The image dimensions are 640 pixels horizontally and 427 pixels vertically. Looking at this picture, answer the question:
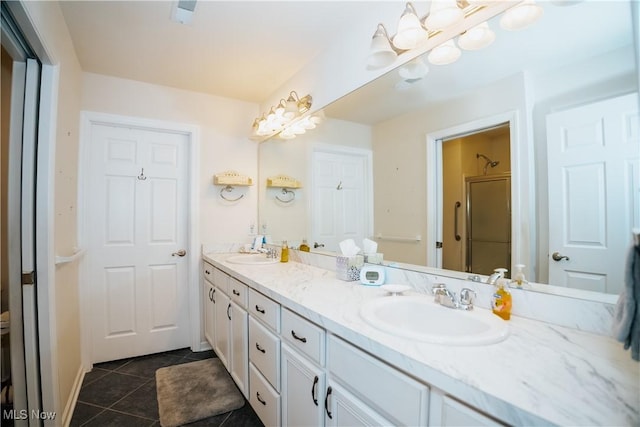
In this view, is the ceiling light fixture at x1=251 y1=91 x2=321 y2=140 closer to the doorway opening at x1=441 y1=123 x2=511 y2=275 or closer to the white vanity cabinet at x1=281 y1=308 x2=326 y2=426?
the doorway opening at x1=441 y1=123 x2=511 y2=275

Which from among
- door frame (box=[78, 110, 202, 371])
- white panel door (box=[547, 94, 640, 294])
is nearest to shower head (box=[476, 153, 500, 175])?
white panel door (box=[547, 94, 640, 294])

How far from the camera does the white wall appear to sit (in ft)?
7.98

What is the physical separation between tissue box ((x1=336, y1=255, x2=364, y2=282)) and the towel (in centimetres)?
109

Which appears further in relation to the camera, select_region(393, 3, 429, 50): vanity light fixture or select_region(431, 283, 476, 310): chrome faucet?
select_region(393, 3, 429, 50): vanity light fixture

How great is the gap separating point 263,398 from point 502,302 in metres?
1.21

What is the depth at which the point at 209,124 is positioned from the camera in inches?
109

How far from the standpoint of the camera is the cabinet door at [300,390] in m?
1.10

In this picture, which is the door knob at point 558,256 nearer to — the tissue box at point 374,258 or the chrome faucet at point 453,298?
the chrome faucet at point 453,298

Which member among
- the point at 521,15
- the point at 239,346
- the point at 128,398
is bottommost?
the point at 128,398

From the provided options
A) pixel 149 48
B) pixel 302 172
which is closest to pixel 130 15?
pixel 149 48

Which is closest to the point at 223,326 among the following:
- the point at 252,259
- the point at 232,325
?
the point at 232,325

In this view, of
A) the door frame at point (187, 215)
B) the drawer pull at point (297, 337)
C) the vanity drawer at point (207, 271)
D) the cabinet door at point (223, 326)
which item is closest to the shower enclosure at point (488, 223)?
the drawer pull at point (297, 337)

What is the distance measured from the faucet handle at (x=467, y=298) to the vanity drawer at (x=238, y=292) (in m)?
1.12

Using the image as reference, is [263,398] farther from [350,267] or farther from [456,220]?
[456,220]
